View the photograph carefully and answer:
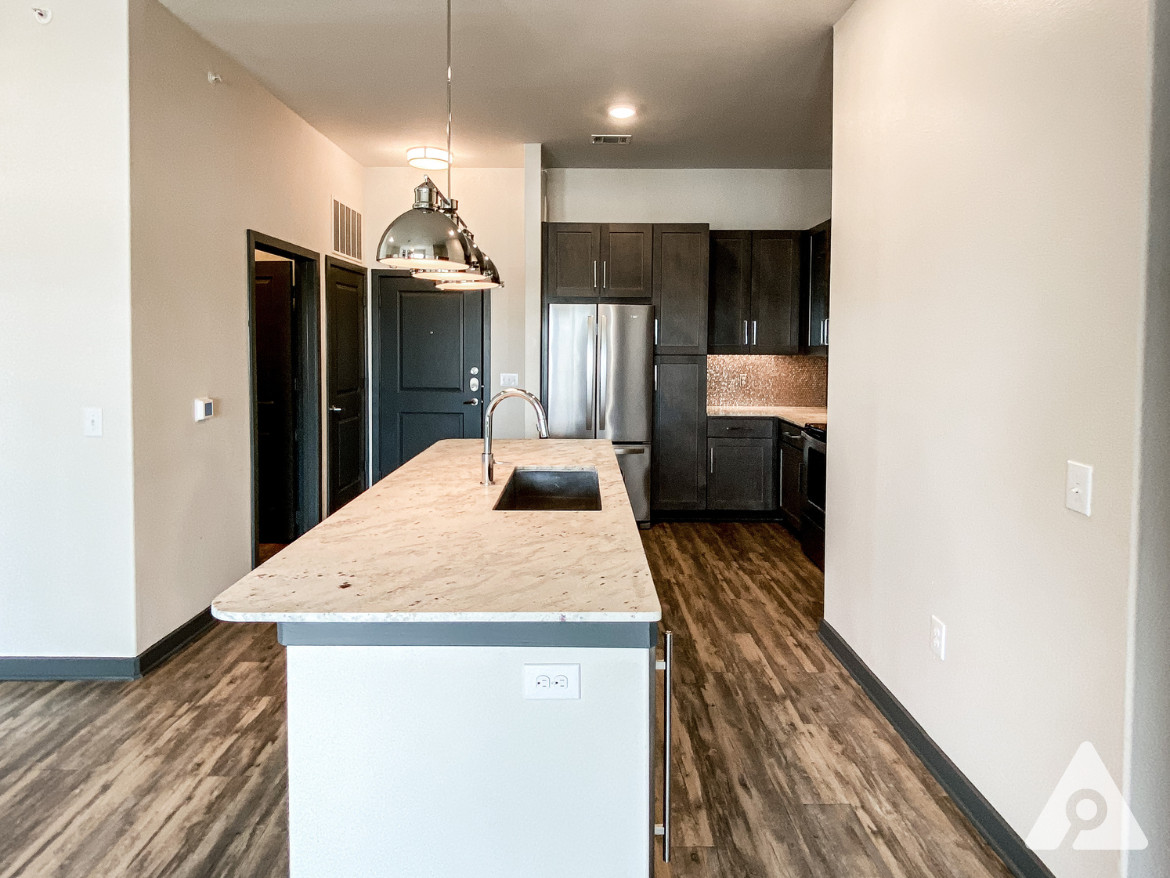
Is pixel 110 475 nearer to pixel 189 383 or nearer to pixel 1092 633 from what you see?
pixel 189 383

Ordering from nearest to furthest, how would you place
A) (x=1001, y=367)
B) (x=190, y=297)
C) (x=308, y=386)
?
(x=1001, y=367) → (x=190, y=297) → (x=308, y=386)

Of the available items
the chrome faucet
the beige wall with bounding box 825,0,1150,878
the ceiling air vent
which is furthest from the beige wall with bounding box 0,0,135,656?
the ceiling air vent

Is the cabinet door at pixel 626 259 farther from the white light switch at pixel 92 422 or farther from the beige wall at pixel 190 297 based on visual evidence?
the white light switch at pixel 92 422

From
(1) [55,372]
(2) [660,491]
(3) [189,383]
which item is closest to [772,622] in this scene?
(2) [660,491]

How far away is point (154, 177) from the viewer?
3.41 m

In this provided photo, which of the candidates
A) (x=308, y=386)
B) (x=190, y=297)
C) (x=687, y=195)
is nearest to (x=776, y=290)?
(x=687, y=195)

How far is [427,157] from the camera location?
19.8ft

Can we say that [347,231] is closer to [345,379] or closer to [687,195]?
[345,379]

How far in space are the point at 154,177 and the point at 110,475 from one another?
122cm

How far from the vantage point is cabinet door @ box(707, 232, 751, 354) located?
6.40m

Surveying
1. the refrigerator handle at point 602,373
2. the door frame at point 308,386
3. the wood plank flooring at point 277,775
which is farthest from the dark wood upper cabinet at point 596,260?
the wood plank flooring at point 277,775

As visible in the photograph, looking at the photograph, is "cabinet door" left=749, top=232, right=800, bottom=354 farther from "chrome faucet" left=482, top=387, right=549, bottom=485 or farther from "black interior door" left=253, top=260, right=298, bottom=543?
"chrome faucet" left=482, top=387, right=549, bottom=485

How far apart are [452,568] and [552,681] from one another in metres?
0.37

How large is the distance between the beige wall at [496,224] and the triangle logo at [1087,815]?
5004mm
